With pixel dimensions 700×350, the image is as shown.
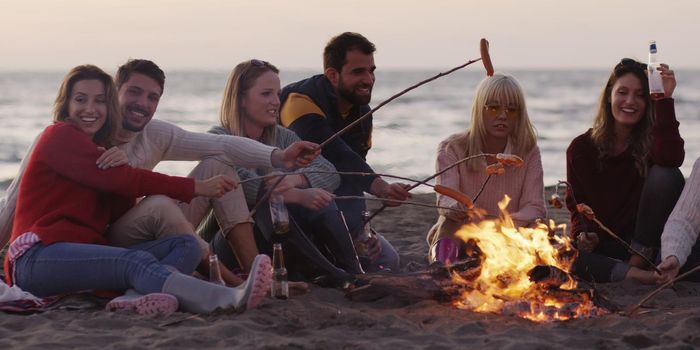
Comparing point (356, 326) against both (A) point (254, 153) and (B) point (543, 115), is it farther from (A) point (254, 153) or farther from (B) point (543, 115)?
(B) point (543, 115)

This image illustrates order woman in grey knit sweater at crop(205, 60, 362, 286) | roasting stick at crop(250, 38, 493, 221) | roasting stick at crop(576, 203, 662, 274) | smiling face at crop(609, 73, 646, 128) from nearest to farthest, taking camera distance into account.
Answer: roasting stick at crop(250, 38, 493, 221)
roasting stick at crop(576, 203, 662, 274)
woman in grey knit sweater at crop(205, 60, 362, 286)
smiling face at crop(609, 73, 646, 128)

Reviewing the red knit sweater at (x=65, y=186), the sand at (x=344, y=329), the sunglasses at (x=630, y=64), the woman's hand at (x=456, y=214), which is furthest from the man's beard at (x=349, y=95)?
the red knit sweater at (x=65, y=186)

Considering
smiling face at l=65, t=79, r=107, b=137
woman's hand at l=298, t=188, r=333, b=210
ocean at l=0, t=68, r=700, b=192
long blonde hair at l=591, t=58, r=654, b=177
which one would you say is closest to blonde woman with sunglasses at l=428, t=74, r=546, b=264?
long blonde hair at l=591, t=58, r=654, b=177

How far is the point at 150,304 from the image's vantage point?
4.95 meters

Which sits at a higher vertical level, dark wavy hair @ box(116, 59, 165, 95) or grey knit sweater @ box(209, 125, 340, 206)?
dark wavy hair @ box(116, 59, 165, 95)

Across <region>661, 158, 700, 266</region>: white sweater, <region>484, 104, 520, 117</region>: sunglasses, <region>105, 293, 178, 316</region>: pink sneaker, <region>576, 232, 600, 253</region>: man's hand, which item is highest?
<region>484, 104, 520, 117</region>: sunglasses

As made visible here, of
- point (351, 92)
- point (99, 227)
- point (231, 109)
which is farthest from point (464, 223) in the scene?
point (99, 227)

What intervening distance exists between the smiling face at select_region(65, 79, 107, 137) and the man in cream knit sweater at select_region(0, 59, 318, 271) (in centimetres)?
31

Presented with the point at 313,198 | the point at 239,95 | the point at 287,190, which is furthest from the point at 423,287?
the point at 239,95

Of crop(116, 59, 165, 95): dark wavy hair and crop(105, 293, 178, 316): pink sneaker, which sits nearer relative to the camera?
crop(105, 293, 178, 316): pink sneaker

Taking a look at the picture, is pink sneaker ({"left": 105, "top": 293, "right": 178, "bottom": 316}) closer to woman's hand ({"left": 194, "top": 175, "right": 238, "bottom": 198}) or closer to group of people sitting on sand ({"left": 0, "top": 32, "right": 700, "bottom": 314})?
group of people sitting on sand ({"left": 0, "top": 32, "right": 700, "bottom": 314})

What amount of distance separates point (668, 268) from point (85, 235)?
3.38 metres

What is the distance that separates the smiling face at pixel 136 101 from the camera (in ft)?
18.9

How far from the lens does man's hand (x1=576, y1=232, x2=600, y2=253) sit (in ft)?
21.5
